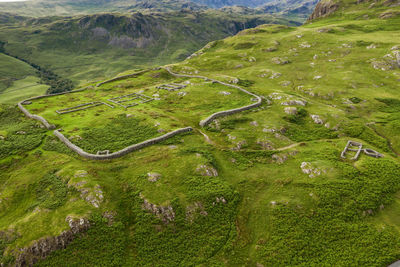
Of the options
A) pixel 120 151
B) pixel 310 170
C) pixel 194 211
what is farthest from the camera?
pixel 120 151

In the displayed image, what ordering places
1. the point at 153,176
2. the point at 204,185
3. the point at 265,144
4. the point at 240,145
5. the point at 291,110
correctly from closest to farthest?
the point at 204,185
the point at 153,176
the point at 240,145
the point at 265,144
the point at 291,110

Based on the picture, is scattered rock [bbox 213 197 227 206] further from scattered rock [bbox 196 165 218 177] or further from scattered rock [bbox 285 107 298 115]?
scattered rock [bbox 285 107 298 115]

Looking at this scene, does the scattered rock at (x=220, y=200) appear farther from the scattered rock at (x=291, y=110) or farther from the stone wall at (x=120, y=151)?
the scattered rock at (x=291, y=110)

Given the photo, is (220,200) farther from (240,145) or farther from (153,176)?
(240,145)

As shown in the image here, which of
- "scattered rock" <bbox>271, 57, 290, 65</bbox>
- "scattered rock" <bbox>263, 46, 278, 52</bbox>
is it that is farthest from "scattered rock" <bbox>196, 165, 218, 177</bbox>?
"scattered rock" <bbox>263, 46, 278, 52</bbox>

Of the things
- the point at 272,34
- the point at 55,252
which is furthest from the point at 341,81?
the point at 55,252

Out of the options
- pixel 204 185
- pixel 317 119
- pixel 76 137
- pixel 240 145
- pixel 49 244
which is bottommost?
pixel 240 145

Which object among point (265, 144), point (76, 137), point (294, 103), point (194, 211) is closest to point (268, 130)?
point (265, 144)
